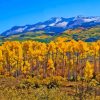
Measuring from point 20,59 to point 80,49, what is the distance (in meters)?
22.7

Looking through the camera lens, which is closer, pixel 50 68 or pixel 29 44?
pixel 50 68

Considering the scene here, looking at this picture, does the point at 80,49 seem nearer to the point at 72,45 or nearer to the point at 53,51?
the point at 72,45

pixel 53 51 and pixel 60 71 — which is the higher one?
pixel 53 51

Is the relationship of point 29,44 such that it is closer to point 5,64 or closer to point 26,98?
point 5,64

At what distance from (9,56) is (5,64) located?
380 inches

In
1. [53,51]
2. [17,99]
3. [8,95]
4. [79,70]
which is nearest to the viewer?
[17,99]

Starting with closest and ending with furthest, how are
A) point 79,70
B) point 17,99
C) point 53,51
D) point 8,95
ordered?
point 17,99
point 8,95
point 79,70
point 53,51

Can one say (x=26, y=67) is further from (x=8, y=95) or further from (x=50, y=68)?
(x=8, y=95)

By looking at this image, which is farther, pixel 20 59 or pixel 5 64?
pixel 5 64

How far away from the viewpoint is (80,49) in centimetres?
11662

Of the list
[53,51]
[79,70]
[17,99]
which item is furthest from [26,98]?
[53,51]

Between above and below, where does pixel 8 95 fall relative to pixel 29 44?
below

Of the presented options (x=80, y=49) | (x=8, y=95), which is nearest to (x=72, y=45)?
(x=80, y=49)

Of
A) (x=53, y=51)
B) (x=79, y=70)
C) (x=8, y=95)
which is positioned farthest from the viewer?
(x=53, y=51)
